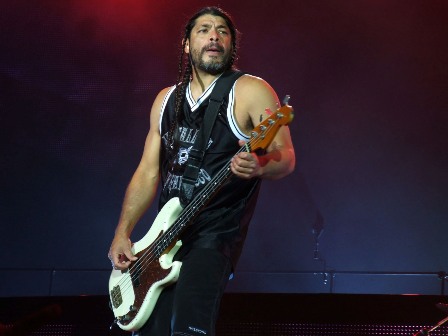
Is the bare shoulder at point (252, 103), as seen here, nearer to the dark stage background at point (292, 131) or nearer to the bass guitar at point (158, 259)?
the bass guitar at point (158, 259)

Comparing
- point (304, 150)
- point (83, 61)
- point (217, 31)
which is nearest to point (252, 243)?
point (304, 150)

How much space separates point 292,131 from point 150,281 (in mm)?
4384

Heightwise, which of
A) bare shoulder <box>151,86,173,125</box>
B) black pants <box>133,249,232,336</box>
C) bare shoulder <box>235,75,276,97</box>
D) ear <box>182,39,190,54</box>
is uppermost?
ear <box>182,39,190,54</box>

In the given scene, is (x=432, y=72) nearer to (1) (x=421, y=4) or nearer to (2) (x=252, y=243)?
A: (1) (x=421, y=4)

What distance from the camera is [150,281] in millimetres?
3455

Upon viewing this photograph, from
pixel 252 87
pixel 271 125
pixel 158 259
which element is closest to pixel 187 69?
pixel 252 87

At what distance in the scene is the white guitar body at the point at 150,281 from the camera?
340 centimetres

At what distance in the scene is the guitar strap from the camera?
3543mm

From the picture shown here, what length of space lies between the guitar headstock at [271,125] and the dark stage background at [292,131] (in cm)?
444

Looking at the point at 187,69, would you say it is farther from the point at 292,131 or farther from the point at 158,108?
the point at 292,131

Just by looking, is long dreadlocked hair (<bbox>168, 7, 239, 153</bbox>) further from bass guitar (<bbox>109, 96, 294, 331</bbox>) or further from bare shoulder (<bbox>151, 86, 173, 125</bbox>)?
bass guitar (<bbox>109, 96, 294, 331</bbox>)

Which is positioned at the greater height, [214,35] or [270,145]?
[214,35]

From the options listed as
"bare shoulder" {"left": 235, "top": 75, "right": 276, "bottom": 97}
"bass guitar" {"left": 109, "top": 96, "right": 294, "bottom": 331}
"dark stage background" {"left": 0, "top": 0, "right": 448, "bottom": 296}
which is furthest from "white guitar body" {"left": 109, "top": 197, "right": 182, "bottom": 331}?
"dark stage background" {"left": 0, "top": 0, "right": 448, "bottom": 296}

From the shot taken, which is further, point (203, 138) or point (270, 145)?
point (203, 138)
